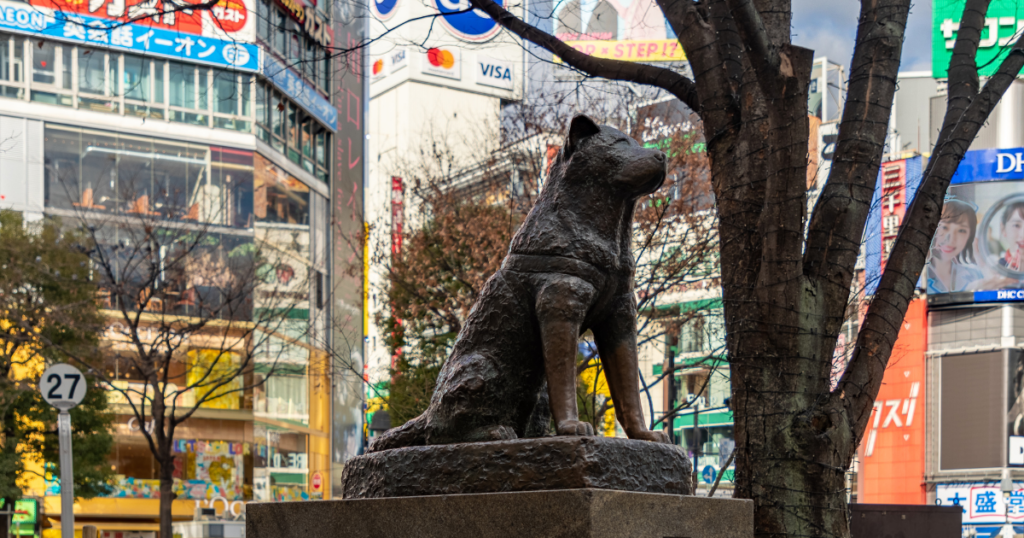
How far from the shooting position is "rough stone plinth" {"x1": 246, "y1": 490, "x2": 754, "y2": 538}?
3559 mm

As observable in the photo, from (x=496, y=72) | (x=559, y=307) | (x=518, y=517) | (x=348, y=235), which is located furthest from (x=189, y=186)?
(x=496, y=72)

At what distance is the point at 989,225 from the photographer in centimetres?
3838

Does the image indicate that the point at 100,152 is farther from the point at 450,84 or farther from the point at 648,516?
the point at 450,84

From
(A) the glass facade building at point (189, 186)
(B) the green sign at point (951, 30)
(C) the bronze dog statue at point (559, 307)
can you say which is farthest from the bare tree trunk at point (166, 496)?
(B) the green sign at point (951, 30)

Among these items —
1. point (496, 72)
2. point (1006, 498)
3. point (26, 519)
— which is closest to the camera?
point (26, 519)

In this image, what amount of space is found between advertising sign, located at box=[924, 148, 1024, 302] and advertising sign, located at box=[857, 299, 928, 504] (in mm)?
2426

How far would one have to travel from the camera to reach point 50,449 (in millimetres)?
20359

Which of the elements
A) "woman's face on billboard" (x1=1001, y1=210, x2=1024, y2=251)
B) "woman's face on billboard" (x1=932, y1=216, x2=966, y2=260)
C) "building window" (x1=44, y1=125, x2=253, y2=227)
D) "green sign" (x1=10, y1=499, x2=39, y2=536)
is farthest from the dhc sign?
"green sign" (x1=10, y1=499, x2=39, y2=536)

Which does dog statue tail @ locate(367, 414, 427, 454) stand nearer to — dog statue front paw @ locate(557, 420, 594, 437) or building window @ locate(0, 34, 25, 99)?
dog statue front paw @ locate(557, 420, 594, 437)

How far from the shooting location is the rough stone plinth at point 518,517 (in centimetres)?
356

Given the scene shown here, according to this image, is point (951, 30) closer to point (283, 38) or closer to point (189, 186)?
point (283, 38)

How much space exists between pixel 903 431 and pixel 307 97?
2445cm

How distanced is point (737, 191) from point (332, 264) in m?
31.3

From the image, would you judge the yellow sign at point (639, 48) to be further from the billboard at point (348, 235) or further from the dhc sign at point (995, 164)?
the dhc sign at point (995, 164)
